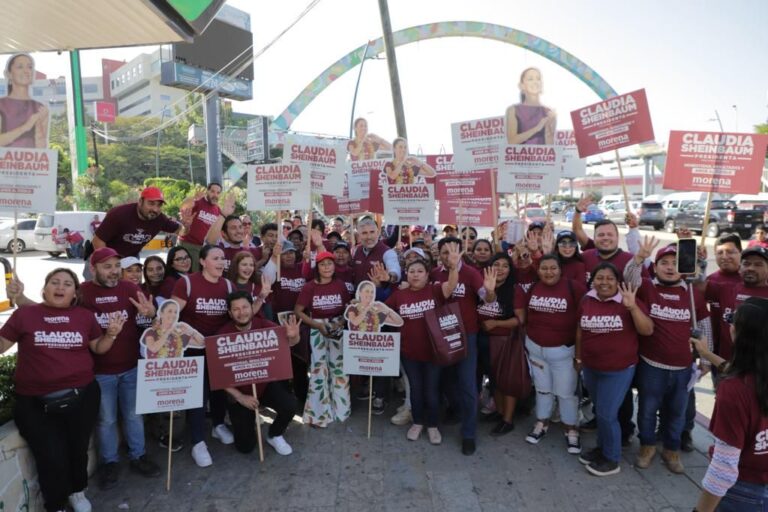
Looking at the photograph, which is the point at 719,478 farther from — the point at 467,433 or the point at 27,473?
the point at 27,473

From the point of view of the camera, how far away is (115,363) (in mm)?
4164

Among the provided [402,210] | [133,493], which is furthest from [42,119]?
[402,210]

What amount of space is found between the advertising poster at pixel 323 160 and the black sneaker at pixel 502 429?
138 inches

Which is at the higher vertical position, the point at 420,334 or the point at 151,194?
the point at 151,194

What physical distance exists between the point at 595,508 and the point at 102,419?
13.2ft

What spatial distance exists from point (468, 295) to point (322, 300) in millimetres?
1508

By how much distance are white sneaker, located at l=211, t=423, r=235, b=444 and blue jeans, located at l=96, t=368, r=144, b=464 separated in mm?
740

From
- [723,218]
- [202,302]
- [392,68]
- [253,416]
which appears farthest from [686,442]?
[723,218]

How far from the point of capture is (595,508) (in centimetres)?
376

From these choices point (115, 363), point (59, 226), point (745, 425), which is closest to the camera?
point (745, 425)

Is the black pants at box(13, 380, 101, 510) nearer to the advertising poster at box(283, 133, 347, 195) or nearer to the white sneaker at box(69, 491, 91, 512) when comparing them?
the white sneaker at box(69, 491, 91, 512)

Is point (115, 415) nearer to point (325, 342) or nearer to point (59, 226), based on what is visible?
point (325, 342)

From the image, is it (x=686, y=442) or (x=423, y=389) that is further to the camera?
(x=423, y=389)

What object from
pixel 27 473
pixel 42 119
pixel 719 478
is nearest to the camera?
pixel 719 478
